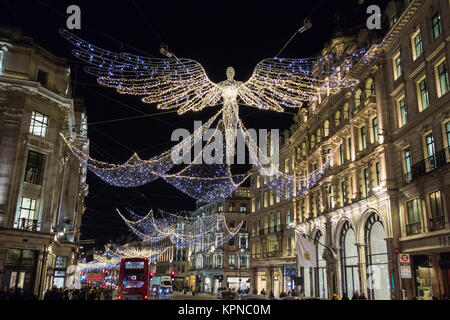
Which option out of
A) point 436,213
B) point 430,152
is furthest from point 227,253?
point 430,152

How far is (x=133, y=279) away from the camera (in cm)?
2966

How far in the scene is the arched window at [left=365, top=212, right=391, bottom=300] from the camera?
27378 millimetres

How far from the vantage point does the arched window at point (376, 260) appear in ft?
89.8

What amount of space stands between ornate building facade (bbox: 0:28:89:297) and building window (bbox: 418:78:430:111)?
22.1 metres

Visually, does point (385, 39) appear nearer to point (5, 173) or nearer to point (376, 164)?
point (376, 164)

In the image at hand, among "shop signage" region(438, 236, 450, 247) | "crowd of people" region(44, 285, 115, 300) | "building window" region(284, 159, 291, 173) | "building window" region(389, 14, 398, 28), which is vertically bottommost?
"crowd of people" region(44, 285, 115, 300)

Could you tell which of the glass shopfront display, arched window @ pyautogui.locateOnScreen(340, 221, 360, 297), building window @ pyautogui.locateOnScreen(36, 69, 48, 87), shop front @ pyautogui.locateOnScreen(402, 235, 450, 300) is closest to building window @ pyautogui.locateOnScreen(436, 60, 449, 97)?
shop front @ pyautogui.locateOnScreen(402, 235, 450, 300)

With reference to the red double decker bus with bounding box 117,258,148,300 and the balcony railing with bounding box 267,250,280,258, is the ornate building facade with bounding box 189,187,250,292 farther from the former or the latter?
the red double decker bus with bounding box 117,258,148,300

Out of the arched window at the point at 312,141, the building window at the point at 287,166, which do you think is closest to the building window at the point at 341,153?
the arched window at the point at 312,141

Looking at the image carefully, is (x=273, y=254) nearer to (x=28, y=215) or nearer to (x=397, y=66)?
(x=397, y=66)

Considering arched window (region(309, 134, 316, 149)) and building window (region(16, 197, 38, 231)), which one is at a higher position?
arched window (region(309, 134, 316, 149))
